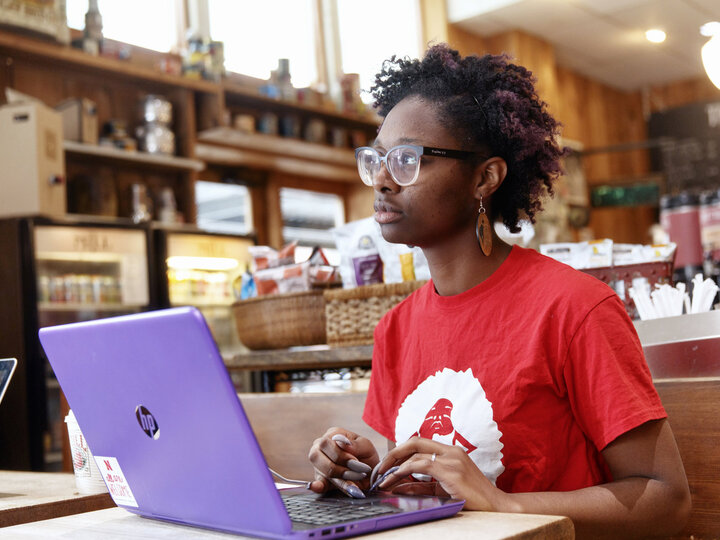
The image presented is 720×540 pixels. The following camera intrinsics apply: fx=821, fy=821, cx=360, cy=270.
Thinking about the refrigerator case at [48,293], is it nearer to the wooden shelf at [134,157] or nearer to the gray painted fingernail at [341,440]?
the wooden shelf at [134,157]

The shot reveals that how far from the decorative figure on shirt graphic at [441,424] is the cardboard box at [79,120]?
3.49 meters

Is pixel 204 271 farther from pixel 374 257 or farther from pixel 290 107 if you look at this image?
pixel 374 257

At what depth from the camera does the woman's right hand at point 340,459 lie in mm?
1134

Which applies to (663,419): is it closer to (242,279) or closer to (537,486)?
(537,486)

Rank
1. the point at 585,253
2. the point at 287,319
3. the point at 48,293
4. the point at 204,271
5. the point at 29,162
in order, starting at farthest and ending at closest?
the point at 204,271 → the point at 48,293 → the point at 29,162 → the point at 287,319 → the point at 585,253

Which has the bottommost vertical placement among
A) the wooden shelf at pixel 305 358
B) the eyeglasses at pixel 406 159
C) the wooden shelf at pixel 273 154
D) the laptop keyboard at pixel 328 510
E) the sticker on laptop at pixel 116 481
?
the laptop keyboard at pixel 328 510

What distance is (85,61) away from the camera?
4.31 metres

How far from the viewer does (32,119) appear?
373 centimetres

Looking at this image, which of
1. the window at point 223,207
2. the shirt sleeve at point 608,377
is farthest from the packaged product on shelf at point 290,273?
the window at point 223,207

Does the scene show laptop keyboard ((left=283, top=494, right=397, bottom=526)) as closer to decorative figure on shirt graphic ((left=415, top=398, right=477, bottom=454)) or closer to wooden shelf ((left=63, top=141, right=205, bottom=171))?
decorative figure on shirt graphic ((left=415, top=398, right=477, bottom=454))

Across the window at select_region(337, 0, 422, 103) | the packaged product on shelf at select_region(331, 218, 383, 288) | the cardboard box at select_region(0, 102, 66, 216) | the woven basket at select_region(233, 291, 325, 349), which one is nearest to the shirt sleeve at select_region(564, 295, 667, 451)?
the packaged product on shelf at select_region(331, 218, 383, 288)

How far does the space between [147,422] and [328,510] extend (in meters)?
0.22

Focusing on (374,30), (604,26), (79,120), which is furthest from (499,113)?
(604,26)

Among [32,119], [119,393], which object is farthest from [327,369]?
[32,119]
